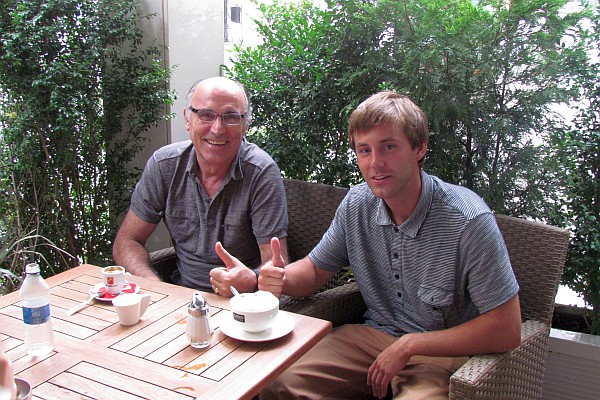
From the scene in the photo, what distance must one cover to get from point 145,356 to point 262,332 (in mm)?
308

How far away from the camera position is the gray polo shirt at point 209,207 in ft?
7.43

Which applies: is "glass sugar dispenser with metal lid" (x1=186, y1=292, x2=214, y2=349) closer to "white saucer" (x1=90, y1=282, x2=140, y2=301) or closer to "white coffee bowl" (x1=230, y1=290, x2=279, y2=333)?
"white coffee bowl" (x1=230, y1=290, x2=279, y2=333)

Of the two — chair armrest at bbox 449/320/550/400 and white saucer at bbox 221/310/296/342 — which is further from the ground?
white saucer at bbox 221/310/296/342

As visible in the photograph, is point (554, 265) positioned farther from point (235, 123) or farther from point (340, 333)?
point (235, 123)

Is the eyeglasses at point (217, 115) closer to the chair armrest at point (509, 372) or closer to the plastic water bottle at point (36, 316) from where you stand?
the plastic water bottle at point (36, 316)

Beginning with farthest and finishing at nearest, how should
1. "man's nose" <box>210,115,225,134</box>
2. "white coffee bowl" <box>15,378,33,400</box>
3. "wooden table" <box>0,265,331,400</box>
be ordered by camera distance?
1. "man's nose" <box>210,115,225,134</box>
2. "wooden table" <box>0,265,331,400</box>
3. "white coffee bowl" <box>15,378,33,400</box>

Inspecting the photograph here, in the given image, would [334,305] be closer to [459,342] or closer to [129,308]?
[459,342]

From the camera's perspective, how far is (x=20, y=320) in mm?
1619

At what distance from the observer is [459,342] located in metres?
1.69

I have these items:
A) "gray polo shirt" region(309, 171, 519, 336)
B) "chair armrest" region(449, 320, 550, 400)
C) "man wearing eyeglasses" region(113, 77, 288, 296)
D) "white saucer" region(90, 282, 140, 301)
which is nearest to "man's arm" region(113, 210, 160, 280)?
"man wearing eyeglasses" region(113, 77, 288, 296)

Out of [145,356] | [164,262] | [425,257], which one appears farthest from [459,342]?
[164,262]

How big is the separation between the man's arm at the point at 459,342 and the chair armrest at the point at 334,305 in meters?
0.34

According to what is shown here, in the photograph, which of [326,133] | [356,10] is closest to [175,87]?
[326,133]

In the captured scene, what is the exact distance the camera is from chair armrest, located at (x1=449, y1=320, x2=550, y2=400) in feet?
4.94
